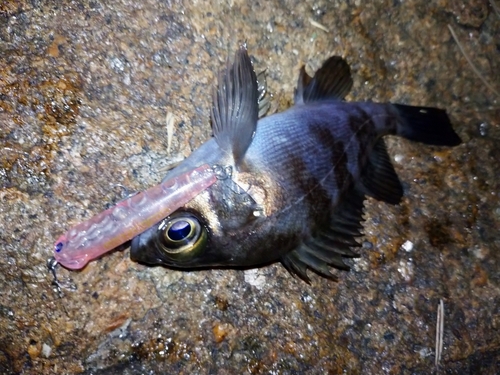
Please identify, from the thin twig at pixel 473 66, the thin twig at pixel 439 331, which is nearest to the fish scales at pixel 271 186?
the thin twig at pixel 439 331

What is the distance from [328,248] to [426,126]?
3.97 ft

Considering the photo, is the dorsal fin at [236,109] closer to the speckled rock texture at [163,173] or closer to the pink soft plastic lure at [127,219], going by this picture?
the pink soft plastic lure at [127,219]

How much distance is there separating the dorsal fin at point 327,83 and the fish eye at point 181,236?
113cm

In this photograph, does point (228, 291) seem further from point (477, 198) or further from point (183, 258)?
point (477, 198)

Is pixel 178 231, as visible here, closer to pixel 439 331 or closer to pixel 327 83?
pixel 327 83

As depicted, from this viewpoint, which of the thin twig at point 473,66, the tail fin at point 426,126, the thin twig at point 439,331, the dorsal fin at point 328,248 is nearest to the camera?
the dorsal fin at point 328,248

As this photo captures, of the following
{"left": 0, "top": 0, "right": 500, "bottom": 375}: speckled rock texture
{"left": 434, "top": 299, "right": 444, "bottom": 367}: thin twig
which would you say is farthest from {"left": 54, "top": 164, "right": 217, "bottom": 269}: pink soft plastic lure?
{"left": 434, "top": 299, "right": 444, "bottom": 367}: thin twig

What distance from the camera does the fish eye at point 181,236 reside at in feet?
7.05

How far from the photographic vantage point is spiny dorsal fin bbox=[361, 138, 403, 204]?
2.93 m

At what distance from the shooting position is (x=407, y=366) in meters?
2.80

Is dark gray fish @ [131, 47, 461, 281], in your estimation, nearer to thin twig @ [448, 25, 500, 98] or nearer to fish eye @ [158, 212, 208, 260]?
fish eye @ [158, 212, 208, 260]

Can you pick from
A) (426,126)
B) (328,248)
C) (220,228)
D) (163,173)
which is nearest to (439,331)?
(328,248)

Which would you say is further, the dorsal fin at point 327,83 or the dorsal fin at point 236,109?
the dorsal fin at point 327,83

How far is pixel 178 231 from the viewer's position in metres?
2.14
